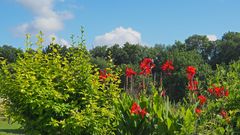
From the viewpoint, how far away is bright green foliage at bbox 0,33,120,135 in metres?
5.05

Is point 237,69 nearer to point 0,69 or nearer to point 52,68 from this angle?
point 52,68

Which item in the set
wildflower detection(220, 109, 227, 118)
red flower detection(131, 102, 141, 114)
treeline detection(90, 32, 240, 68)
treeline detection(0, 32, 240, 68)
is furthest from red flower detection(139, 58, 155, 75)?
treeline detection(90, 32, 240, 68)

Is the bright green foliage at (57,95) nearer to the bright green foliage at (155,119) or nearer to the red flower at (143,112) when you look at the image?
the bright green foliage at (155,119)

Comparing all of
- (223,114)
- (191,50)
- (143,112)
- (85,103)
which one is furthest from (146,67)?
(191,50)

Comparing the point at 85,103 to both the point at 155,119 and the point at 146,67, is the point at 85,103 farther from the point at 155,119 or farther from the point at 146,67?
the point at 146,67

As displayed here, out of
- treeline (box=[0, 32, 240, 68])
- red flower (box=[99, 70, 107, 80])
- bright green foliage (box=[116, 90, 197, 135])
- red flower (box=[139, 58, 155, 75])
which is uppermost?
treeline (box=[0, 32, 240, 68])

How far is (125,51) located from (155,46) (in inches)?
374

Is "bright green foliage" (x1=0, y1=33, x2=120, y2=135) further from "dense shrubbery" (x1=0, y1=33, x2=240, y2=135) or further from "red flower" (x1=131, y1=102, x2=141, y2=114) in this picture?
"red flower" (x1=131, y1=102, x2=141, y2=114)

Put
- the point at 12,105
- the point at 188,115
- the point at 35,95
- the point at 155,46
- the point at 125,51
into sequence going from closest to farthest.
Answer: the point at 188,115
the point at 35,95
the point at 12,105
the point at 125,51
the point at 155,46

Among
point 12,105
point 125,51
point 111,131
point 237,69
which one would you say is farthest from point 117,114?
point 125,51

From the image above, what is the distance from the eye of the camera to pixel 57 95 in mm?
5113

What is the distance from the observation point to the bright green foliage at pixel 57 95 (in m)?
5.05

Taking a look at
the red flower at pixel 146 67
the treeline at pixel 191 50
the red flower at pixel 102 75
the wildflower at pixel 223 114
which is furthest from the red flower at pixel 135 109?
the treeline at pixel 191 50

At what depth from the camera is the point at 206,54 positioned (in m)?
61.7
